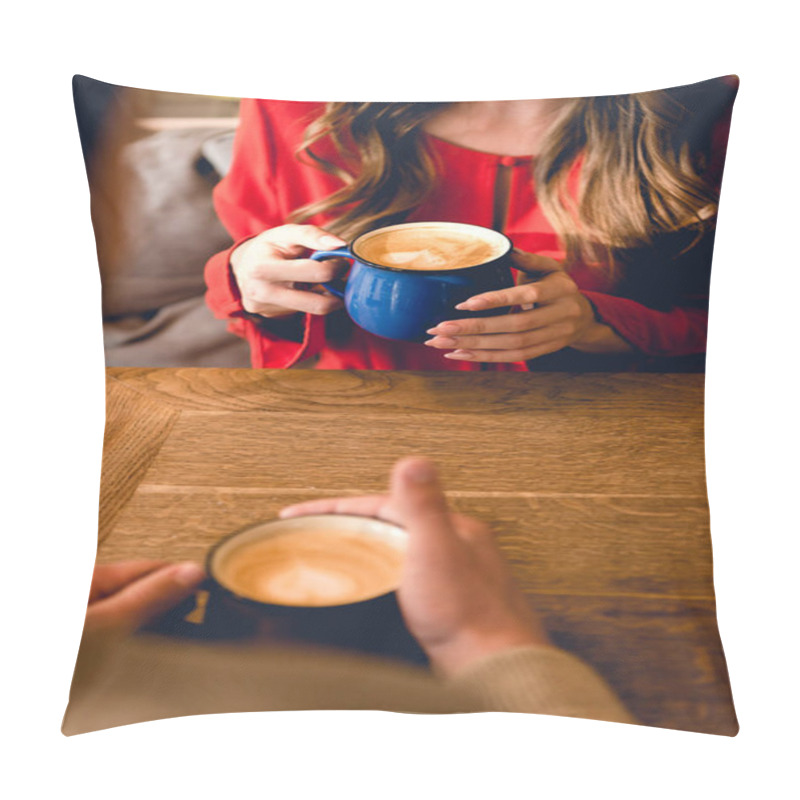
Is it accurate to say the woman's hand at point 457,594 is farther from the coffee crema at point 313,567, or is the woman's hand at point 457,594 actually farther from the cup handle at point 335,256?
the cup handle at point 335,256

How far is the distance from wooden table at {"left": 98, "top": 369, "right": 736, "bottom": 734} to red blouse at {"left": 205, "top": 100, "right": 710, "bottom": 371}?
0.04 metres

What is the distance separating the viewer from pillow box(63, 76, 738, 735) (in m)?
1.03

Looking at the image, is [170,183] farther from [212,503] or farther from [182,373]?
[212,503]

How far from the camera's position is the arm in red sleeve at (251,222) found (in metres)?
1.08

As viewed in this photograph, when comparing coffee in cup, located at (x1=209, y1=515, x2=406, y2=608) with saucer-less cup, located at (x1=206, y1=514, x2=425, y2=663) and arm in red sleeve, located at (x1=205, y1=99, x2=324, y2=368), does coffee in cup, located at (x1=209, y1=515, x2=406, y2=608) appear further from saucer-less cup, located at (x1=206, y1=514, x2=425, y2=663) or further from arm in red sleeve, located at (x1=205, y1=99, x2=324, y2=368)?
arm in red sleeve, located at (x1=205, y1=99, x2=324, y2=368)

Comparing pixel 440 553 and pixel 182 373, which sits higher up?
pixel 182 373

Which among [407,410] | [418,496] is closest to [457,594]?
[418,496]

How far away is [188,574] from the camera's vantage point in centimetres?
104

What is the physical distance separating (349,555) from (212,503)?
0.55 ft

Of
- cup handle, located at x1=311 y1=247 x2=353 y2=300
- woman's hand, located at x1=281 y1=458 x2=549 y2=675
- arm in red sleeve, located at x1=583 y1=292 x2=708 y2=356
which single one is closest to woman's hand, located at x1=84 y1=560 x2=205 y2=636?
woman's hand, located at x1=281 y1=458 x2=549 y2=675

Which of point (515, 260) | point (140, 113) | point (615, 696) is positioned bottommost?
point (615, 696)

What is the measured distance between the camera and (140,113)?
1091 mm

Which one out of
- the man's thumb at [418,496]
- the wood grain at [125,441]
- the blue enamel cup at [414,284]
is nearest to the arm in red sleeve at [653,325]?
the blue enamel cup at [414,284]

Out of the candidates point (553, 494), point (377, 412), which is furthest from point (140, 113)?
point (553, 494)
